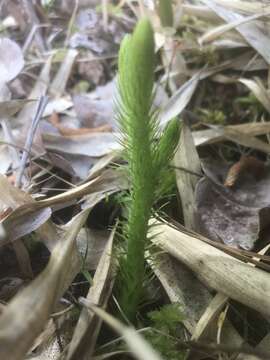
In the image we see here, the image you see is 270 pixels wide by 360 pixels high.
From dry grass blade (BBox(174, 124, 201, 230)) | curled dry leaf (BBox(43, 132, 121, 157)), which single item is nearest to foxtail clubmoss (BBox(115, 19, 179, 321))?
dry grass blade (BBox(174, 124, 201, 230))

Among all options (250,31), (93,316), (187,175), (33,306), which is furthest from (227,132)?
(33,306)

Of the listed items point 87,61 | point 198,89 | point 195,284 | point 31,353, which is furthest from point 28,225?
point 87,61

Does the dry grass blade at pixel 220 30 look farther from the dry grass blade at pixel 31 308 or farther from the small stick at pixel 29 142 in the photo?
the dry grass blade at pixel 31 308

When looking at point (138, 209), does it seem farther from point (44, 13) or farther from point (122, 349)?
point (44, 13)

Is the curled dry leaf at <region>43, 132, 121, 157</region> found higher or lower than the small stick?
lower

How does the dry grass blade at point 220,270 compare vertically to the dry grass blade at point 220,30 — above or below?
below

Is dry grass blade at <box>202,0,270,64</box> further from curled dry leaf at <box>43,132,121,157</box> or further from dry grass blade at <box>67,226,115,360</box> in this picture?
dry grass blade at <box>67,226,115,360</box>

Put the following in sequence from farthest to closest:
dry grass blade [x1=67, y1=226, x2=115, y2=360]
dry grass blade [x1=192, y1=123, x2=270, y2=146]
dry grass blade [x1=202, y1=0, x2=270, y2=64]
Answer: dry grass blade [x1=202, y1=0, x2=270, y2=64] < dry grass blade [x1=192, y1=123, x2=270, y2=146] < dry grass blade [x1=67, y1=226, x2=115, y2=360]

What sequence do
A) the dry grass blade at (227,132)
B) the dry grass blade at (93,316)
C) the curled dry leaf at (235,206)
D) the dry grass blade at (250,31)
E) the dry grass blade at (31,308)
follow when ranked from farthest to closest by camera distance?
1. the dry grass blade at (250,31)
2. the dry grass blade at (227,132)
3. the curled dry leaf at (235,206)
4. the dry grass blade at (93,316)
5. the dry grass blade at (31,308)

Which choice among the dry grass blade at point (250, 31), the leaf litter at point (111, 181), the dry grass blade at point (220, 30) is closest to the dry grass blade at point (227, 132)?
the leaf litter at point (111, 181)
